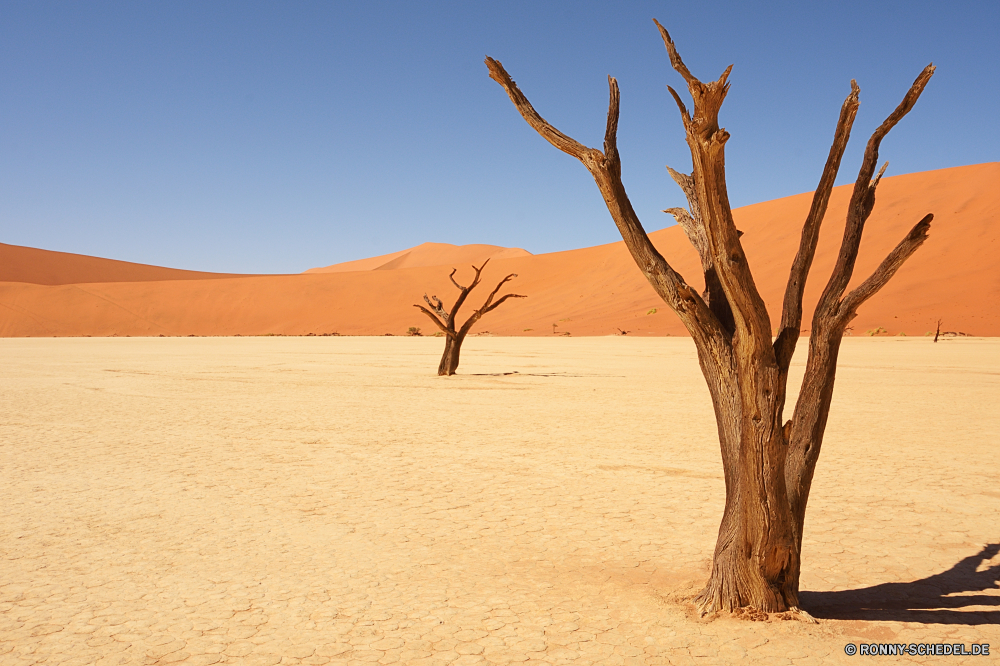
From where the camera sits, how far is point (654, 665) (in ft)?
10.5

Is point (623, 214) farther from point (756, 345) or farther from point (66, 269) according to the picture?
point (66, 269)

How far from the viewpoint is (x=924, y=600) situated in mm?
3896

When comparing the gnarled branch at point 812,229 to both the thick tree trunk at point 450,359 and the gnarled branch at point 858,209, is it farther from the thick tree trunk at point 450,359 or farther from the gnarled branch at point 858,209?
the thick tree trunk at point 450,359

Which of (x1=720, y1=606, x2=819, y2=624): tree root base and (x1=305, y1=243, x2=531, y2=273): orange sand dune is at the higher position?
(x1=305, y1=243, x2=531, y2=273): orange sand dune

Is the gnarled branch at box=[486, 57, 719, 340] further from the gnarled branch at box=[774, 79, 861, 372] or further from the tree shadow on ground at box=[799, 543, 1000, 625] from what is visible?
the tree shadow on ground at box=[799, 543, 1000, 625]

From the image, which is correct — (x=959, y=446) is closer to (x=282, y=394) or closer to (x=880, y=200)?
(x=282, y=394)

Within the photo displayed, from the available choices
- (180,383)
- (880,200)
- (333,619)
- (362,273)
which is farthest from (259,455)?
(362,273)

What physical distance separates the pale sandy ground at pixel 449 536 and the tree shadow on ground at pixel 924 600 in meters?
0.02

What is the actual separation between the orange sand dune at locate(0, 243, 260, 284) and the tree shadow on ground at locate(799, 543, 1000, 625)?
4193 inches

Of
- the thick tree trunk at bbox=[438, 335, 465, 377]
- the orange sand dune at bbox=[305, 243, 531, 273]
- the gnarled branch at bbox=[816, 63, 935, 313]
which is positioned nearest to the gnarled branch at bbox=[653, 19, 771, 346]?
the gnarled branch at bbox=[816, 63, 935, 313]

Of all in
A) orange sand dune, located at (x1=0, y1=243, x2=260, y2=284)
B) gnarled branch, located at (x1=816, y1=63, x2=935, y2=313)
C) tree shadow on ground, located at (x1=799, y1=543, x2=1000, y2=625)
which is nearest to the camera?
gnarled branch, located at (x1=816, y1=63, x2=935, y2=313)

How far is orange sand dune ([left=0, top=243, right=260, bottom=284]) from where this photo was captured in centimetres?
10150

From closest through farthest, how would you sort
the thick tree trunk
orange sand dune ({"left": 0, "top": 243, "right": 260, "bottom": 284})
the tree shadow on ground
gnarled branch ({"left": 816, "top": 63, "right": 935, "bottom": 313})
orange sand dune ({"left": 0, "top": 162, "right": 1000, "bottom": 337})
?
1. gnarled branch ({"left": 816, "top": 63, "right": 935, "bottom": 313})
2. the tree shadow on ground
3. the thick tree trunk
4. orange sand dune ({"left": 0, "top": 162, "right": 1000, "bottom": 337})
5. orange sand dune ({"left": 0, "top": 243, "right": 260, "bottom": 284})

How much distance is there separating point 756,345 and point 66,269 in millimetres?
121000
